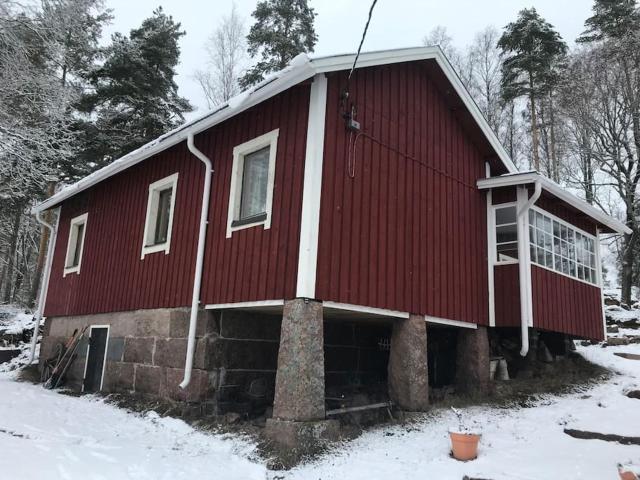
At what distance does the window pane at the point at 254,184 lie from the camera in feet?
25.0

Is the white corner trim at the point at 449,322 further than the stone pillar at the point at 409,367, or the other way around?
the white corner trim at the point at 449,322

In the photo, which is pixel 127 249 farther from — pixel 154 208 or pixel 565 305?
pixel 565 305

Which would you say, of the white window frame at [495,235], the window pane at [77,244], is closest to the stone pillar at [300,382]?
the white window frame at [495,235]

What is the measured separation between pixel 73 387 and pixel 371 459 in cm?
794

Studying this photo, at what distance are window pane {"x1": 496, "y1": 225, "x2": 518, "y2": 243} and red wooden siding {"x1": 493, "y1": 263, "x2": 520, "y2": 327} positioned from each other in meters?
0.71

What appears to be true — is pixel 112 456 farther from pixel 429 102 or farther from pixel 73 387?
pixel 429 102

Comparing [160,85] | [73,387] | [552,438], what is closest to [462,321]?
[552,438]

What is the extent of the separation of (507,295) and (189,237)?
18.5ft

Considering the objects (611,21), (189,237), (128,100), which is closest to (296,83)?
(189,237)

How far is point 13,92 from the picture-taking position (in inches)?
495

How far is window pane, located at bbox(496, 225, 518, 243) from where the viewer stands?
9.90 metres

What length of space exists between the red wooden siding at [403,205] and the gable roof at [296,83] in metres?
0.36

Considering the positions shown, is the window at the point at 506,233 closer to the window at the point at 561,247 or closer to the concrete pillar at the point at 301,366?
the window at the point at 561,247

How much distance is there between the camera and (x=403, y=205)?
797 centimetres
